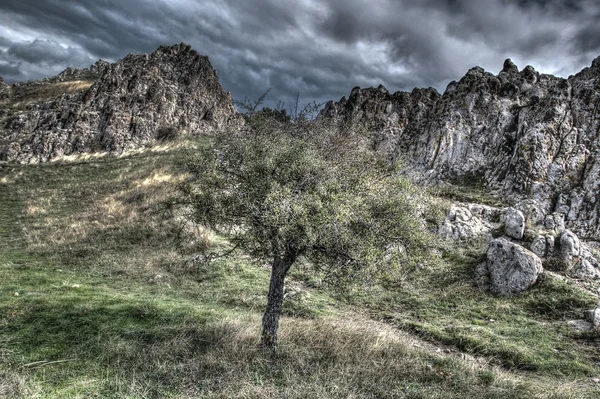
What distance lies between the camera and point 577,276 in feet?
63.9

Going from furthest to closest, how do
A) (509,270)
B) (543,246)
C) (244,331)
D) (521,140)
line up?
1. (521,140)
2. (543,246)
3. (509,270)
4. (244,331)

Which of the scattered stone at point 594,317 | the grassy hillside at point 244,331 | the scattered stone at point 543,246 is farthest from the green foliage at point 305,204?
the scattered stone at point 543,246

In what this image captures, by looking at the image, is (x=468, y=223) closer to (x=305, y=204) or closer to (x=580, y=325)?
(x=580, y=325)

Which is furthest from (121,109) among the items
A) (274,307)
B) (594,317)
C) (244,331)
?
(594,317)

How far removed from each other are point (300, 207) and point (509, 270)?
15876mm

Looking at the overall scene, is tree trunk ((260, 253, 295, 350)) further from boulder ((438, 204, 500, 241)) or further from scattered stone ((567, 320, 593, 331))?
boulder ((438, 204, 500, 241))

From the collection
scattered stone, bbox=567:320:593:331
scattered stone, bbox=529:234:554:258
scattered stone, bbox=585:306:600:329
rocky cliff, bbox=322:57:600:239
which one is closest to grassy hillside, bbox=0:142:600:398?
scattered stone, bbox=567:320:593:331

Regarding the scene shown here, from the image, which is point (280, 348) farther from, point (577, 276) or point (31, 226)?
point (31, 226)

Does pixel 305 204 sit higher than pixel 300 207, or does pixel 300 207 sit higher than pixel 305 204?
pixel 305 204

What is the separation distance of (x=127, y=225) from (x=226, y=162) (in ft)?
64.1

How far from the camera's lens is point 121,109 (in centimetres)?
7056

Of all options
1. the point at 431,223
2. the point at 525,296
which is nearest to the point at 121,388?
the point at 525,296

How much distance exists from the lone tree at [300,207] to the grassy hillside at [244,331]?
4.94 ft

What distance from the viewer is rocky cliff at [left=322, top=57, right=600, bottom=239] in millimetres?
38938
